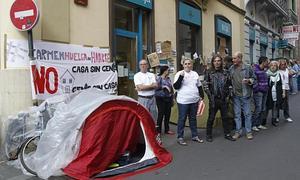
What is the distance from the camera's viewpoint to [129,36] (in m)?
12.3

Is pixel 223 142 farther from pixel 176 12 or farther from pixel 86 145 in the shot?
pixel 176 12

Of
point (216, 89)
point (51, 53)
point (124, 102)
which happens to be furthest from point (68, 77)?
point (216, 89)

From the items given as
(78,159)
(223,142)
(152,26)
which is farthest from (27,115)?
(152,26)

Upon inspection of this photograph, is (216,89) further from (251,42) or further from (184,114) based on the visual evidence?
(251,42)

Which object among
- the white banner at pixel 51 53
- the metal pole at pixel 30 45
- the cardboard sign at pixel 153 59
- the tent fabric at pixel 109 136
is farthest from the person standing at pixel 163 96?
the metal pole at pixel 30 45

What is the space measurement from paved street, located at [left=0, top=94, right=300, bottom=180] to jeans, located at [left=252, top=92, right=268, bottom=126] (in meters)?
0.71

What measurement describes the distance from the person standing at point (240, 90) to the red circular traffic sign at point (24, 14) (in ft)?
13.7

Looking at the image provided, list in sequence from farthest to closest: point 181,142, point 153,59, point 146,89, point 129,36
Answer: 1. point 153,59
2. point 129,36
3. point 146,89
4. point 181,142

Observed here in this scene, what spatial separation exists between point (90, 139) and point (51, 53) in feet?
10.3

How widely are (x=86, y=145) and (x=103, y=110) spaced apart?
0.57 meters

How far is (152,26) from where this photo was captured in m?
13.2

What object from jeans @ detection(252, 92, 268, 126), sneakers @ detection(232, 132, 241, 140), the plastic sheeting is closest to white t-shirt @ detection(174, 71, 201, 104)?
sneakers @ detection(232, 132, 241, 140)

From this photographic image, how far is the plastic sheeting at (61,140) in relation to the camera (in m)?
6.62

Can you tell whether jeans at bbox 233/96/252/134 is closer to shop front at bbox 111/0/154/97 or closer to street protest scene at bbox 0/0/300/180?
street protest scene at bbox 0/0/300/180
